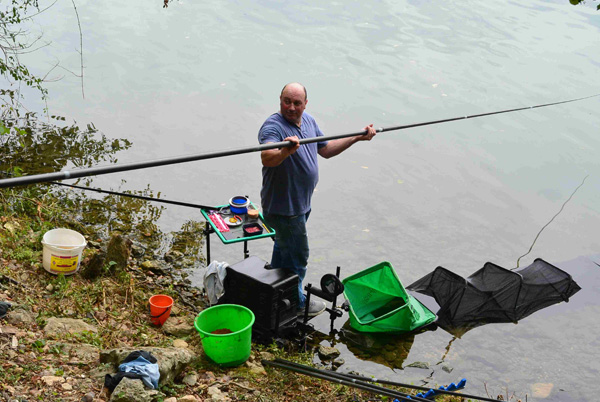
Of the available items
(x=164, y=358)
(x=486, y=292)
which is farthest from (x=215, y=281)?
(x=486, y=292)

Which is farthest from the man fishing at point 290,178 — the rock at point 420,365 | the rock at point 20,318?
the rock at point 20,318

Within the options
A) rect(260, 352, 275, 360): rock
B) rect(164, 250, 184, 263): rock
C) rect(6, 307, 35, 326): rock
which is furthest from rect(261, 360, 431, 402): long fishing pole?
rect(164, 250, 184, 263): rock

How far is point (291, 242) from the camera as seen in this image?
14.6ft

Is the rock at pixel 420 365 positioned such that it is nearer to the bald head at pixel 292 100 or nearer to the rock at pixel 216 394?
the rock at pixel 216 394

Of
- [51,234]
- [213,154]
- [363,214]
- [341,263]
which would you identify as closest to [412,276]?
[341,263]

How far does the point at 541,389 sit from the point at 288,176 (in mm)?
2494

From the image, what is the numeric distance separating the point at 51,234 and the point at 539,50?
11.0 metres

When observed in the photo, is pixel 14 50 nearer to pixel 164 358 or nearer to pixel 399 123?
pixel 399 123

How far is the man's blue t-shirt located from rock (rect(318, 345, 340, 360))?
106 cm

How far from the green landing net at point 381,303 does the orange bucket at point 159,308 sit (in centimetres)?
137

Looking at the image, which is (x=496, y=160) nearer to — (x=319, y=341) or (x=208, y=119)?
(x=208, y=119)

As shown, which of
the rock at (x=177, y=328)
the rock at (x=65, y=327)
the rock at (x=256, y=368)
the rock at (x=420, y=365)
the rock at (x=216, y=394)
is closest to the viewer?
the rock at (x=216, y=394)

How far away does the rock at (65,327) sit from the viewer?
374cm

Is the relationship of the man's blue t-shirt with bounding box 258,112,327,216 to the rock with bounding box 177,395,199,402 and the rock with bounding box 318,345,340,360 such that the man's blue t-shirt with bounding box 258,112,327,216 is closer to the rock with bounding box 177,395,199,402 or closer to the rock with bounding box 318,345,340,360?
the rock with bounding box 318,345,340,360
